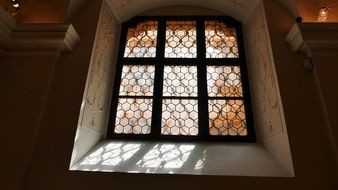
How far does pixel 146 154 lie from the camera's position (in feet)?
6.81

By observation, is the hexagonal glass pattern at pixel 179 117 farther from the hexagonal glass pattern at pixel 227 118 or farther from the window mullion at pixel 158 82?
the hexagonal glass pattern at pixel 227 118

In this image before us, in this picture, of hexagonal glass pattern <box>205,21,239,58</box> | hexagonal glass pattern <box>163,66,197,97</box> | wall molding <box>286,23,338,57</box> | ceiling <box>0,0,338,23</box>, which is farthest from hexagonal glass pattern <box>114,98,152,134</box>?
wall molding <box>286,23,338,57</box>

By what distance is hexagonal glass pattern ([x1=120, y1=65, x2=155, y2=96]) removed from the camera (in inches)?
102

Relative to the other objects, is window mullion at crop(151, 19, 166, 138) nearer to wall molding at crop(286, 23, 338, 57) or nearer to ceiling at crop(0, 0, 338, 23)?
ceiling at crop(0, 0, 338, 23)

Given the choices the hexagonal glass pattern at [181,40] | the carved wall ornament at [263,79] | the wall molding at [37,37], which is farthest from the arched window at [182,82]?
the wall molding at [37,37]

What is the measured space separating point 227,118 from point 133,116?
100 cm

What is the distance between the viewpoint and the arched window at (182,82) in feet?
7.85

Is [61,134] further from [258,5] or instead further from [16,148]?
[258,5]

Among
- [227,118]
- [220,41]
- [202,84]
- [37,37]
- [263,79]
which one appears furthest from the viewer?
[220,41]

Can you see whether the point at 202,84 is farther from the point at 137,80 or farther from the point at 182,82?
the point at 137,80

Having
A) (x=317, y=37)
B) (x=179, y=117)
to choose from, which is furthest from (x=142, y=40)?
(x=317, y=37)

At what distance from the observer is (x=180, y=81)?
261 cm

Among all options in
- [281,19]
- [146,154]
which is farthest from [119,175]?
[281,19]

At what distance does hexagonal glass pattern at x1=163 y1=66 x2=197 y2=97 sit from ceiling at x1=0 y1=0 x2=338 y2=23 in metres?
0.85
